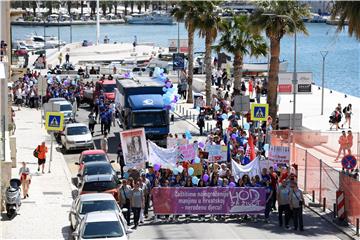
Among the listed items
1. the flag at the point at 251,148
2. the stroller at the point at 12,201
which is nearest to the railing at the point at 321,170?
the flag at the point at 251,148

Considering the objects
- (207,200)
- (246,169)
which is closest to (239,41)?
(246,169)

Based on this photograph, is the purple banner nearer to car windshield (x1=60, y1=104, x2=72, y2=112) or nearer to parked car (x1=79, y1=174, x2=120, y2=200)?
parked car (x1=79, y1=174, x2=120, y2=200)

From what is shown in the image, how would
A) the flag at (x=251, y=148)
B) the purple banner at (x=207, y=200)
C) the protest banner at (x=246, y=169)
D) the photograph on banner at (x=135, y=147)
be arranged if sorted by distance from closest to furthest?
1. the purple banner at (x=207, y=200)
2. the protest banner at (x=246, y=169)
3. the photograph on banner at (x=135, y=147)
4. the flag at (x=251, y=148)

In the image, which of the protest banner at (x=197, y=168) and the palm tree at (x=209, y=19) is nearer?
the protest banner at (x=197, y=168)

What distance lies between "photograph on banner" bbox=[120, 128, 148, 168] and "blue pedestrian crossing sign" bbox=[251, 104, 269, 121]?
8.03 metres

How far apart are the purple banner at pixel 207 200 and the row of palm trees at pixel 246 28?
14126mm

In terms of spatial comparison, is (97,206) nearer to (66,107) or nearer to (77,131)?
(77,131)

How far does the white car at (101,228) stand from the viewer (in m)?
21.1

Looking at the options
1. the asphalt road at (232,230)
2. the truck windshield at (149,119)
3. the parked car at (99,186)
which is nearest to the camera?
the asphalt road at (232,230)

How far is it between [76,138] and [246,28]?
37.6 feet

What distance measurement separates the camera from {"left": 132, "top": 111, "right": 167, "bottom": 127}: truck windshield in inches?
1578

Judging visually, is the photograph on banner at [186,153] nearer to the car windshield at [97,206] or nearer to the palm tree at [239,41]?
the car windshield at [97,206]

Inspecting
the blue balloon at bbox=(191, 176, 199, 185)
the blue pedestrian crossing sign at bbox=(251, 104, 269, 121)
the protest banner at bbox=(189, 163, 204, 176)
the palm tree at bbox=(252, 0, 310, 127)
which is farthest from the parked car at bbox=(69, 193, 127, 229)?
the palm tree at bbox=(252, 0, 310, 127)

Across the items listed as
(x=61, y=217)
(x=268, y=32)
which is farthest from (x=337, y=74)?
(x=61, y=217)
